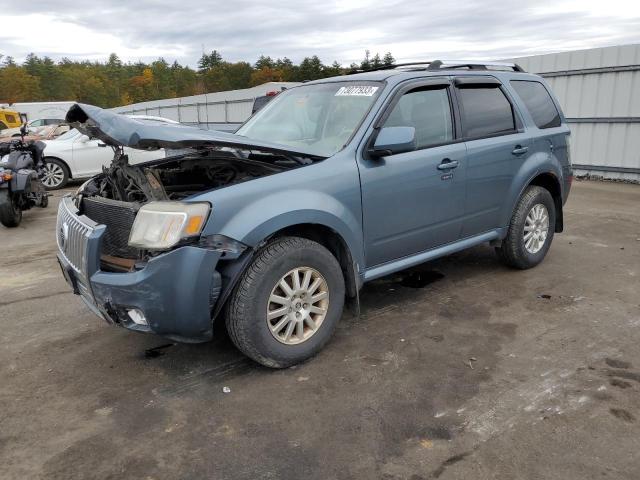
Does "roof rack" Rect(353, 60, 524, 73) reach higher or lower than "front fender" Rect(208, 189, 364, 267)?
higher

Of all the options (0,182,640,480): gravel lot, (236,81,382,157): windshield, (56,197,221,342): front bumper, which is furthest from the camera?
(236,81,382,157): windshield

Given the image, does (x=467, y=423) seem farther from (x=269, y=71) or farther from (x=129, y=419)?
(x=269, y=71)

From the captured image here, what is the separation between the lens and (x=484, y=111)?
15.1 feet

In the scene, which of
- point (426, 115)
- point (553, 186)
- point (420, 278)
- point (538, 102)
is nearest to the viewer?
point (426, 115)

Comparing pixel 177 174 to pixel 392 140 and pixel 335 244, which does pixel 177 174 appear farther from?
pixel 392 140

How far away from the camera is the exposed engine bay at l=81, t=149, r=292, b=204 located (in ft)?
11.4

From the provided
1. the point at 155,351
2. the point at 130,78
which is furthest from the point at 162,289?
the point at 130,78

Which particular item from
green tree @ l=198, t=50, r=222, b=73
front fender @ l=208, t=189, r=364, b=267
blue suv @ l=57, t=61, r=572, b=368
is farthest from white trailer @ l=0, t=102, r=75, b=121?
green tree @ l=198, t=50, r=222, b=73

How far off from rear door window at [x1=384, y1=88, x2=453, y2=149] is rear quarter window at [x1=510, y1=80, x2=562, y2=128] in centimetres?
115

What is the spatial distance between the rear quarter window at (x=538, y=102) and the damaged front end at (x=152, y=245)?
268 centimetres

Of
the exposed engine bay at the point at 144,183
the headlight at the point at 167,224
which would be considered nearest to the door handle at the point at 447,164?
the exposed engine bay at the point at 144,183

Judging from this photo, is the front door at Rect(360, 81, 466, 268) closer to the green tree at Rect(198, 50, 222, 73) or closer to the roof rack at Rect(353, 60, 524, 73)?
the roof rack at Rect(353, 60, 524, 73)

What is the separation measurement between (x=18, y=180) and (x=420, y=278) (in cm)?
622

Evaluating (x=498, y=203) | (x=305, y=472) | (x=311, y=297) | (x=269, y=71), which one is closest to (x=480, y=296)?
(x=498, y=203)
